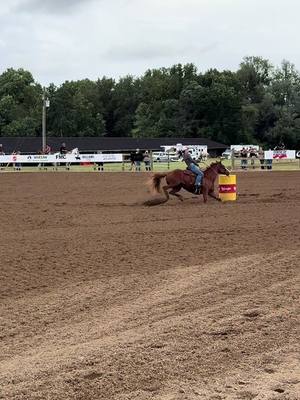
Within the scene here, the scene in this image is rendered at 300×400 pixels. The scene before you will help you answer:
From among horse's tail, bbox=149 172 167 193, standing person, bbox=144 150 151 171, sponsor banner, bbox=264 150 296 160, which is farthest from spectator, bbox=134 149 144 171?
horse's tail, bbox=149 172 167 193

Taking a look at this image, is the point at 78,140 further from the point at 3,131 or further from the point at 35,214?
the point at 35,214

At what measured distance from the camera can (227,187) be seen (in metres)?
21.1

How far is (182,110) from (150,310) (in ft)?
405

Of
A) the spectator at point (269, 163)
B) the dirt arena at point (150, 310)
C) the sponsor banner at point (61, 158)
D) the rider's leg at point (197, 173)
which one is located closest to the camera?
the dirt arena at point (150, 310)

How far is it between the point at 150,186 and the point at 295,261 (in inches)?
437

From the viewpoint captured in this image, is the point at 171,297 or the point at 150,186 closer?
the point at 171,297

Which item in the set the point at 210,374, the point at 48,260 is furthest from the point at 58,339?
the point at 48,260

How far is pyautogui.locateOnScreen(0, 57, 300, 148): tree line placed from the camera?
124 m

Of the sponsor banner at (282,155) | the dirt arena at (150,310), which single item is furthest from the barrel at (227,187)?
the sponsor banner at (282,155)

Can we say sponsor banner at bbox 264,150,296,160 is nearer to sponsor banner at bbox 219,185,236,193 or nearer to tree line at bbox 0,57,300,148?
sponsor banner at bbox 219,185,236,193

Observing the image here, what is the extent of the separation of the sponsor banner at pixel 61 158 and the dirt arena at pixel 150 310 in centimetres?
3113

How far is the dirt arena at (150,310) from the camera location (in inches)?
197

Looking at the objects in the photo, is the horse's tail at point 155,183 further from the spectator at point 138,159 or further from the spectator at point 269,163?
the spectator at point 269,163

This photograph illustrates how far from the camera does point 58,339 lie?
6254 millimetres
